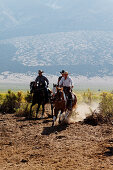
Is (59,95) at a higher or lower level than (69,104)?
higher

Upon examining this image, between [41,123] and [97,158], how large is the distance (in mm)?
6117

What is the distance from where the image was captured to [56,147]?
26.2ft

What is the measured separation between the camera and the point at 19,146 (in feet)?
27.7

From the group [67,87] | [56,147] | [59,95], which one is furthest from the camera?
[67,87]

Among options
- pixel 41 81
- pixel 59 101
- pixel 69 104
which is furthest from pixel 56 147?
pixel 41 81

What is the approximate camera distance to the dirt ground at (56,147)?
21.1 feet

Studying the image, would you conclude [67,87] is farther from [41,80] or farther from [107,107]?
[107,107]

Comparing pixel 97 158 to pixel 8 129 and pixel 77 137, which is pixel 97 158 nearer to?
pixel 77 137

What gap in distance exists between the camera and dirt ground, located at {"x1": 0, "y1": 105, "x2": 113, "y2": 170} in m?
6.43

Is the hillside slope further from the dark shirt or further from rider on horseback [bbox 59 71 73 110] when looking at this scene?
the dark shirt

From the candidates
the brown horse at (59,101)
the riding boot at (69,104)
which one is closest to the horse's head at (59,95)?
the brown horse at (59,101)

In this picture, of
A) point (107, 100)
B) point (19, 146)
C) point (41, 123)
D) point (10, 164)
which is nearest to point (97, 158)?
point (10, 164)

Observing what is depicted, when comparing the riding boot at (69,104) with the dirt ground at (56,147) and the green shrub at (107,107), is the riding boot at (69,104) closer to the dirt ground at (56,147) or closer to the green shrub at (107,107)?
the dirt ground at (56,147)

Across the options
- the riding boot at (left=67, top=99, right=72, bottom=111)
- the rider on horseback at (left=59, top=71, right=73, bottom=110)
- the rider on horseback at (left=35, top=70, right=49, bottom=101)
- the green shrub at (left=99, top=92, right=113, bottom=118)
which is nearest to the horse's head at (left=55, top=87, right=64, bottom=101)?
the rider on horseback at (left=59, top=71, right=73, bottom=110)
